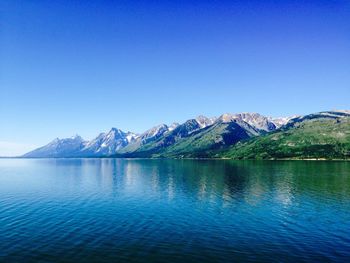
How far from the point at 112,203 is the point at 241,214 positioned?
43243 mm

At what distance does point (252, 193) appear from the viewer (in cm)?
10819

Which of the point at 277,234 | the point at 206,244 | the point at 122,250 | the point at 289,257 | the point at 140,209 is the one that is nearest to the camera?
the point at 289,257

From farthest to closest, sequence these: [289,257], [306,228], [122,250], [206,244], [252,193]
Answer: [252,193] → [306,228] → [206,244] → [122,250] → [289,257]

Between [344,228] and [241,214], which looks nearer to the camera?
[344,228]

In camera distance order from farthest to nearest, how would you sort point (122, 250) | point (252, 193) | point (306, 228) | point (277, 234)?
point (252, 193), point (306, 228), point (277, 234), point (122, 250)

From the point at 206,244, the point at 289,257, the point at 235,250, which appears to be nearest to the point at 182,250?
the point at 206,244

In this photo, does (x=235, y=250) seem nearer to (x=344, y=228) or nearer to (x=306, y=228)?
(x=306, y=228)

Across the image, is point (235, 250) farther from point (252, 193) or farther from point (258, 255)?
point (252, 193)

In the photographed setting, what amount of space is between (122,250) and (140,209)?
34393 mm

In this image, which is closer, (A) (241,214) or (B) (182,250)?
(B) (182,250)

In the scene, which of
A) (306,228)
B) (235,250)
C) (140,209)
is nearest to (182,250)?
(235,250)

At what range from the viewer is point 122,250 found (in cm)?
4650

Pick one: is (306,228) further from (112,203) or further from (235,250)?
(112,203)

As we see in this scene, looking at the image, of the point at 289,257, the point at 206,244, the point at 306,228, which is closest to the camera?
the point at 289,257
